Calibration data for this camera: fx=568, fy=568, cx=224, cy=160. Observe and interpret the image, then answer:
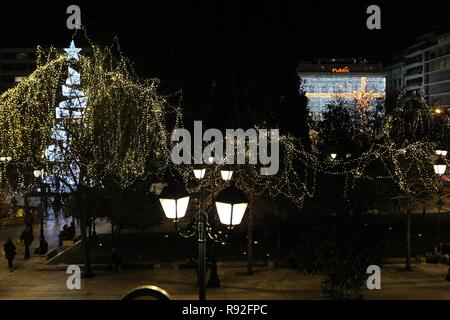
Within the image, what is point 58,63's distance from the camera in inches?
938

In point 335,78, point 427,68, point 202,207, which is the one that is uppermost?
point 427,68

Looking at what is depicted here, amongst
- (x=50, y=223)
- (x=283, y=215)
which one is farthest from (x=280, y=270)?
(x=50, y=223)

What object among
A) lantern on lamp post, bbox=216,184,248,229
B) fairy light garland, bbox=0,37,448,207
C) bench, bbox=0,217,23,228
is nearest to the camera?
lantern on lamp post, bbox=216,184,248,229

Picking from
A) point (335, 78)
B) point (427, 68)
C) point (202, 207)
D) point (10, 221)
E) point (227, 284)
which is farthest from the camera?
point (335, 78)

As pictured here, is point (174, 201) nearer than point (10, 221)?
Yes

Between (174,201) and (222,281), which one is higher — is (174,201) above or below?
above

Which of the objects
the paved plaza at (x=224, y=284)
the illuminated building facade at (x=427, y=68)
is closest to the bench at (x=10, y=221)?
the paved plaza at (x=224, y=284)

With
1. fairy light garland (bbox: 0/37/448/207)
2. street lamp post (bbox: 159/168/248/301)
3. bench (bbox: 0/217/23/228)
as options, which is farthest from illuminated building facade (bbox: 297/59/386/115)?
street lamp post (bbox: 159/168/248/301)

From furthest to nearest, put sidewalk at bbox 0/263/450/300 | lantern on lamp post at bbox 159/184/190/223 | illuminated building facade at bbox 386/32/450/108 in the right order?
illuminated building facade at bbox 386/32/450/108 < sidewalk at bbox 0/263/450/300 < lantern on lamp post at bbox 159/184/190/223

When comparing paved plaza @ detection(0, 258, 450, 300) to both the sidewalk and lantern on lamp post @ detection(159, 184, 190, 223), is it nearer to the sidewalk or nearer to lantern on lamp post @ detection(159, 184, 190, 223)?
the sidewalk

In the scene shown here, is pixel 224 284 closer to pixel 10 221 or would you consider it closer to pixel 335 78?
pixel 10 221

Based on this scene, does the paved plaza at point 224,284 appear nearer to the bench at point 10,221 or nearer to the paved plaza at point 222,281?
the paved plaza at point 222,281

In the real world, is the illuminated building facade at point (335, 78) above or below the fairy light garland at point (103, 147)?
above

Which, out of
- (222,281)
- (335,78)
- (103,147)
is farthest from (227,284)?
(335,78)
